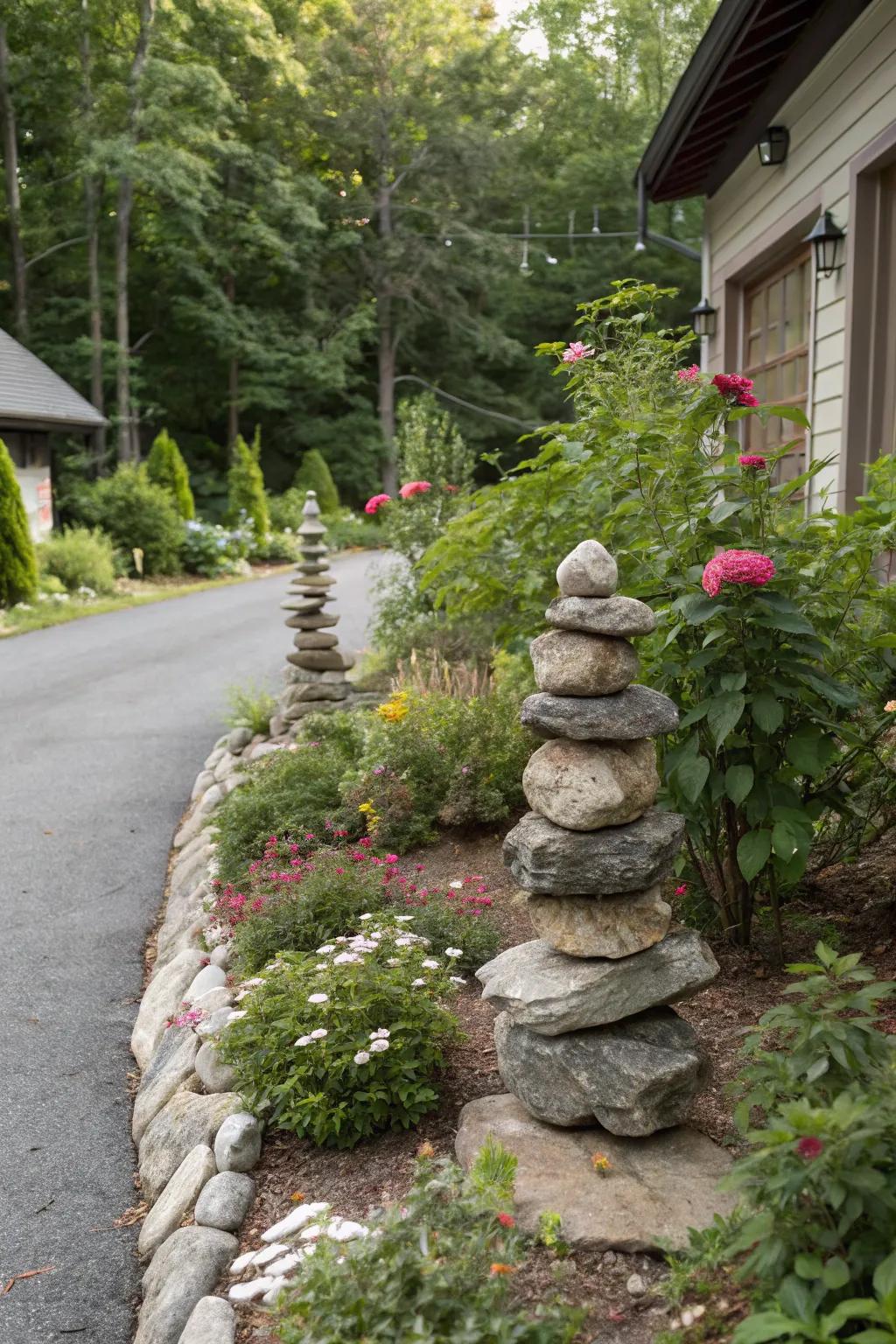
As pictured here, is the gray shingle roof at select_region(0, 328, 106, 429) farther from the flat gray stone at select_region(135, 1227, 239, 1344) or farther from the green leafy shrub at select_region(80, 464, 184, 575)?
the flat gray stone at select_region(135, 1227, 239, 1344)

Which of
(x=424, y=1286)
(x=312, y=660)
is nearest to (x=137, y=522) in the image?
(x=312, y=660)

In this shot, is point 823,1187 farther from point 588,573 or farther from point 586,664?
point 588,573

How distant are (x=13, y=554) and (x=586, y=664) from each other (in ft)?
44.1

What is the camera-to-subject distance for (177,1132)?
3217 mm

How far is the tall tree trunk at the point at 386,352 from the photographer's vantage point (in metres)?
28.1

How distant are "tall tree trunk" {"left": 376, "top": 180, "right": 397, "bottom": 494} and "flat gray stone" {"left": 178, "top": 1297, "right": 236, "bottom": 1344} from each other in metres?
26.2

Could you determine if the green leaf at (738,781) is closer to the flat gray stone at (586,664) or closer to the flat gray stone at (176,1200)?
the flat gray stone at (586,664)

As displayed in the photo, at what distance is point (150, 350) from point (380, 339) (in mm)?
5778

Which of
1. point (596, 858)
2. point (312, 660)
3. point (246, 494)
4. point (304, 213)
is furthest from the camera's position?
point (304, 213)

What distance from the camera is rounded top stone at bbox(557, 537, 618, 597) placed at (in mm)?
2674

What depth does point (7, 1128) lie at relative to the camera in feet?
11.5

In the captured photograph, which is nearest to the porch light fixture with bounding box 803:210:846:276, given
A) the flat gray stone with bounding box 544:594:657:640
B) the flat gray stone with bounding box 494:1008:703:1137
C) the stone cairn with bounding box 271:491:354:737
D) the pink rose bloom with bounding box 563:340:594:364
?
the pink rose bloom with bounding box 563:340:594:364

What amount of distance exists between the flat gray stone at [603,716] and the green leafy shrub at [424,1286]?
1028 millimetres

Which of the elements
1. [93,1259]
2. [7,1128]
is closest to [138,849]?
[7,1128]
